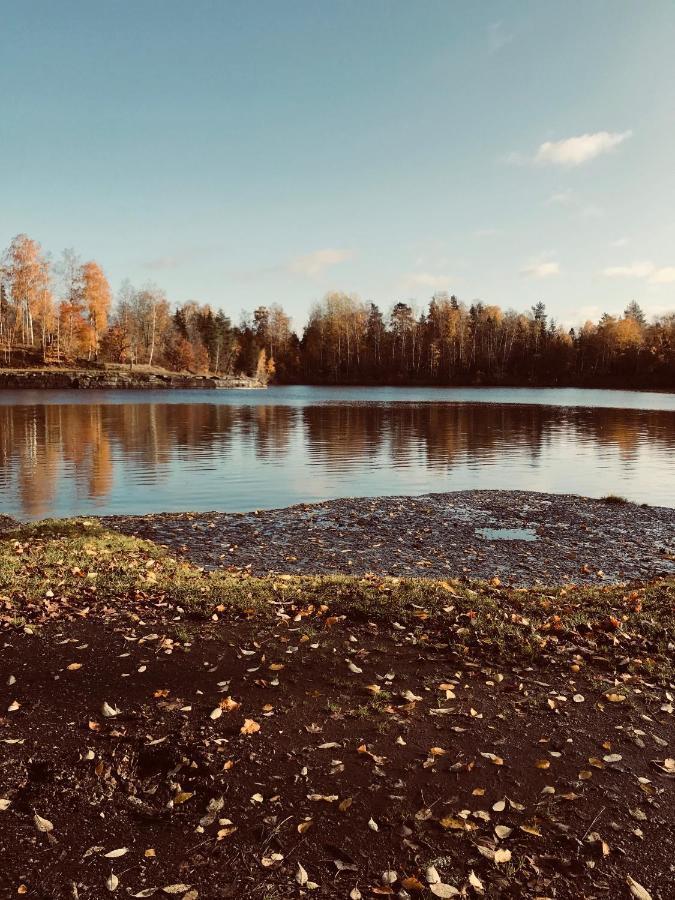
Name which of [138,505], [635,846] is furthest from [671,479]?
[635,846]

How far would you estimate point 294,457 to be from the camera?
35250 millimetres

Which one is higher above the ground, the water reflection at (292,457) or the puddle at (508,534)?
the water reflection at (292,457)

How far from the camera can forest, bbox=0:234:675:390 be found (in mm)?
124125

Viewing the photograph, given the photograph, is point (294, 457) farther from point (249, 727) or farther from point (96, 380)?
point (96, 380)

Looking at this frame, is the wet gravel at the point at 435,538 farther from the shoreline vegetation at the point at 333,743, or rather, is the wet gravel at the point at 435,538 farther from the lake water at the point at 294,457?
the shoreline vegetation at the point at 333,743

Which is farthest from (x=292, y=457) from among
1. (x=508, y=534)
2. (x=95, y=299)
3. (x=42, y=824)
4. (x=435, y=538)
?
(x=95, y=299)

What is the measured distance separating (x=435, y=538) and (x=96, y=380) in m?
90.8

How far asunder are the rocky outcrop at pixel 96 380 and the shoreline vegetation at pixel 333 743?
303 feet

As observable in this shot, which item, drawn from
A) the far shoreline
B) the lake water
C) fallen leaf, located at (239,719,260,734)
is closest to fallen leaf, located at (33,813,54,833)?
fallen leaf, located at (239,719,260,734)

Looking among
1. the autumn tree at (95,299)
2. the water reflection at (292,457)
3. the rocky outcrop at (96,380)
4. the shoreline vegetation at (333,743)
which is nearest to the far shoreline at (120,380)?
the rocky outcrop at (96,380)

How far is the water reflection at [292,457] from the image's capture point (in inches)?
1003

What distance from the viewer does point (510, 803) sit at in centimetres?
590

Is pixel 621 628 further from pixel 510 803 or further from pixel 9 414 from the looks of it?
pixel 9 414

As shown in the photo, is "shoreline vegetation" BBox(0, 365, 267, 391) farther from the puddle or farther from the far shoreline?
the puddle
